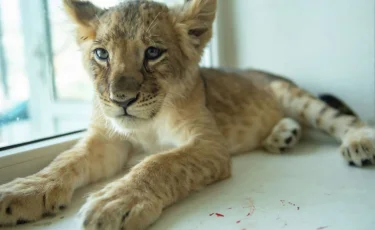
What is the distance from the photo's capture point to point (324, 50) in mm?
2432

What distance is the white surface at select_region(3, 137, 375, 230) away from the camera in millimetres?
1060

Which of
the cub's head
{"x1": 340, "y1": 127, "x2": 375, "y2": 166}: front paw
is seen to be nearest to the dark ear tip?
the cub's head

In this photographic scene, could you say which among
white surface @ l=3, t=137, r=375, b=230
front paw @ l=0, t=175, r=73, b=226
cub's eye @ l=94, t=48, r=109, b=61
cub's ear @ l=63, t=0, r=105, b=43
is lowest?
white surface @ l=3, t=137, r=375, b=230

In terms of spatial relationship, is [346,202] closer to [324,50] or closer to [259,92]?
[259,92]

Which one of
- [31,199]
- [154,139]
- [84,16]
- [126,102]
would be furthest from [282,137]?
[31,199]

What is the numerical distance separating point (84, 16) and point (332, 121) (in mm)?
1459

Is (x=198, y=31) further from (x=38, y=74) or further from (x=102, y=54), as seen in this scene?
(x=38, y=74)

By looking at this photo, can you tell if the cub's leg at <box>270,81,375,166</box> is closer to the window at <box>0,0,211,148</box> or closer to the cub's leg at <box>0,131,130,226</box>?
the cub's leg at <box>0,131,130,226</box>

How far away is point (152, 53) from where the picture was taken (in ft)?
4.71

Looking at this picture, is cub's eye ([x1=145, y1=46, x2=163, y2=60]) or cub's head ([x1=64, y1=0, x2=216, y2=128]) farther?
cub's eye ([x1=145, y1=46, x2=163, y2=60])

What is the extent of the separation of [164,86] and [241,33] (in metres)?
Answer: 1.60

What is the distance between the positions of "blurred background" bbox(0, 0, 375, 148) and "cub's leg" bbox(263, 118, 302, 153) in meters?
0.56

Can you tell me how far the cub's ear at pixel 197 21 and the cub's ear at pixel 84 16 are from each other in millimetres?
366

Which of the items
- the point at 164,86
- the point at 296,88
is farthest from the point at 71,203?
the point at 296,88
